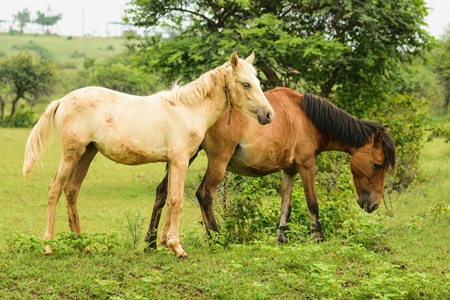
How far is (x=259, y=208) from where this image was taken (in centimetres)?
855

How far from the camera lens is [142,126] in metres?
6.57

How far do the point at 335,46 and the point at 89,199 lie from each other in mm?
6638

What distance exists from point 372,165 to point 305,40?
21.9 feet

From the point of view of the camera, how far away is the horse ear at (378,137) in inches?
326

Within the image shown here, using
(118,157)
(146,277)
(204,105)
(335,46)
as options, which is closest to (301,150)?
(204,105)

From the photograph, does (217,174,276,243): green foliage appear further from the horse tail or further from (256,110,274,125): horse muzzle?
the horse tail

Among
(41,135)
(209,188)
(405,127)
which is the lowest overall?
(405,127)

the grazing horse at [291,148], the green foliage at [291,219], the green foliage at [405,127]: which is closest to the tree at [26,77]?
the green foliage at [405,127]

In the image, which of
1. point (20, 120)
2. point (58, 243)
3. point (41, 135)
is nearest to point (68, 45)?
point (20, 120)

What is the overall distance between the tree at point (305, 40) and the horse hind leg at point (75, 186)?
7.67 metres

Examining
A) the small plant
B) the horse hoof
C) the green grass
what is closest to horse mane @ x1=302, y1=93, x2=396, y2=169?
the horse hoof

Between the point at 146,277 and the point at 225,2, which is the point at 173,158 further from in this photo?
the point at 225,2

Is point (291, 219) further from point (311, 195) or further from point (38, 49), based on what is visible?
point (38, 49)

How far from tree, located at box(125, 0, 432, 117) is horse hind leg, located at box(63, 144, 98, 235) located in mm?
7668
